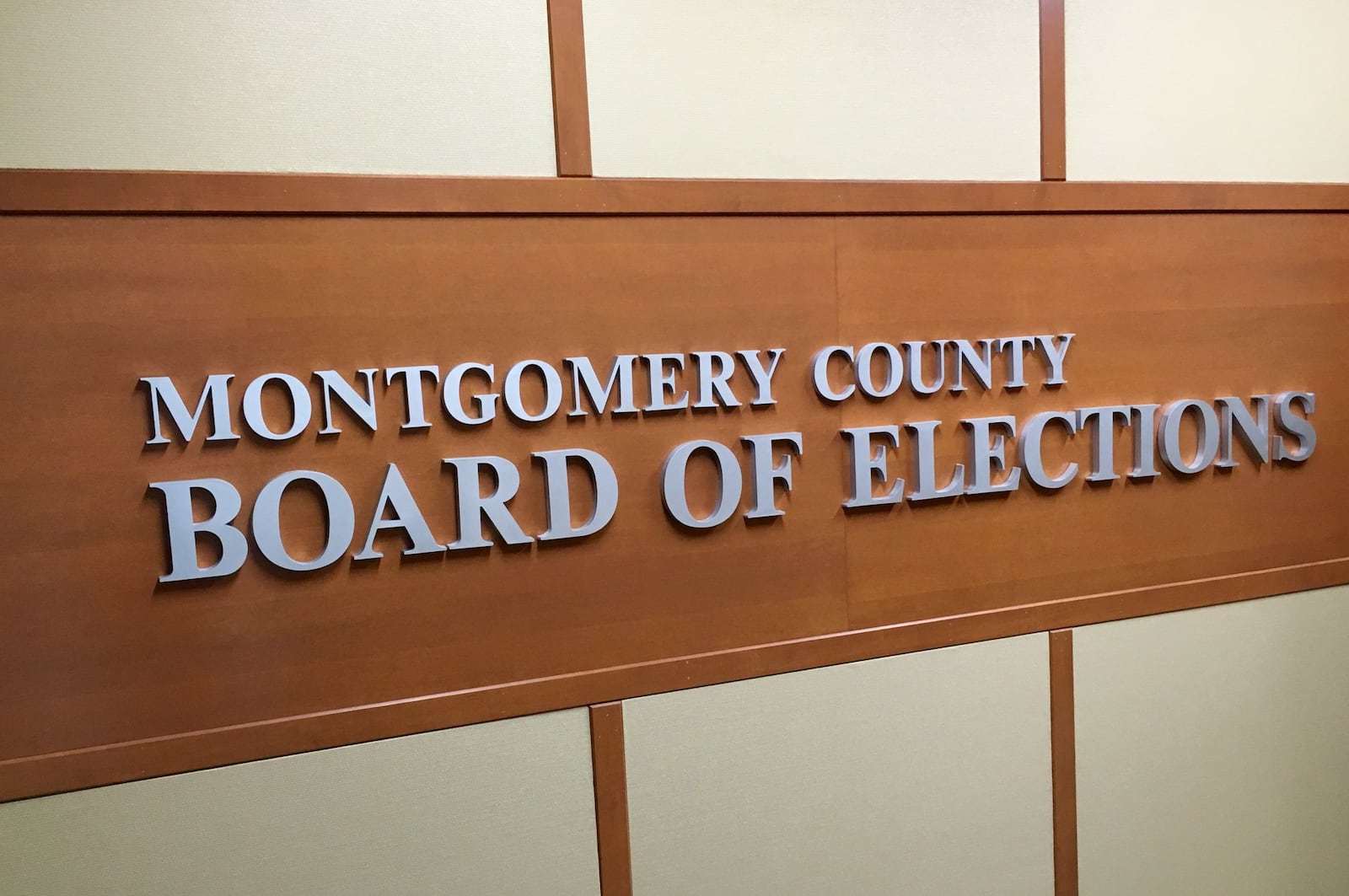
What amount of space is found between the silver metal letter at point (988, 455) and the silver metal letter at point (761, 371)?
458mm

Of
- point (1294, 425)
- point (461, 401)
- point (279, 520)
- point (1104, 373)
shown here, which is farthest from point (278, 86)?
point (1294, 425)

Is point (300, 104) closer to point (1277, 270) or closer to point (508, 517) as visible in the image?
point (508, 517)

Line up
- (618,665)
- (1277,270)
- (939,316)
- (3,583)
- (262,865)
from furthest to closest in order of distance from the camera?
(1277,270) → (939,316) → (618,665) → (262,865) → (3,583)

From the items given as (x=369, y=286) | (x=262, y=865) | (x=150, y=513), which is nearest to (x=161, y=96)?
(x=369, y=286)

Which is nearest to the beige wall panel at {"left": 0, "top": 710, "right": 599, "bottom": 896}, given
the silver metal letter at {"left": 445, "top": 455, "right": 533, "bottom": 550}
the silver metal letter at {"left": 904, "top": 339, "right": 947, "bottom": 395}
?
the silver metal letter at {"left": 445, "top": 455, "right": 533, "bottom": 550}

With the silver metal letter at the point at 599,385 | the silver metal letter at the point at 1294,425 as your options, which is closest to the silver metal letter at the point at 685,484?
the silver metal letter at the point at 599,385

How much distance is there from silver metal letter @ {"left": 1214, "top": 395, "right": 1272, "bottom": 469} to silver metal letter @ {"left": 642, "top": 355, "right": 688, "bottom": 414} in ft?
4.35

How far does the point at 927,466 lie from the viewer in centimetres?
199

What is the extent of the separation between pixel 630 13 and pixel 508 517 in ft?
3.23

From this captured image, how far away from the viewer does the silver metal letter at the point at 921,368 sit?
1970mm

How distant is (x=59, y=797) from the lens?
157 centimetres

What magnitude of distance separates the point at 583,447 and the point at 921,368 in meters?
0.75

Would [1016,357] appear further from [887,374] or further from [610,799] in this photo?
[610,799]

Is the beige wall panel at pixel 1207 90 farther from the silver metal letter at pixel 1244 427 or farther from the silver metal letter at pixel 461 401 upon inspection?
the silver metal letter at pixel 461 401
